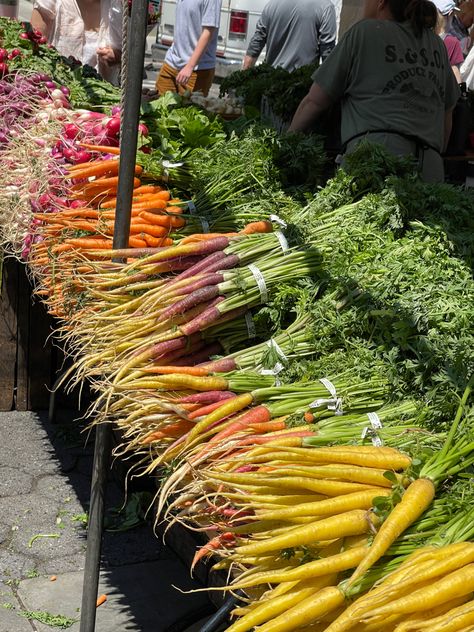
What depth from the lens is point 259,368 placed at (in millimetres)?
2561

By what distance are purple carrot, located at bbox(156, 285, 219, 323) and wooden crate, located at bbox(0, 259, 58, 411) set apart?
90.3 inches

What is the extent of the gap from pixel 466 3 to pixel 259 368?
8345mm

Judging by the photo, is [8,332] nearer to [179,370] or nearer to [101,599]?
[101,599]

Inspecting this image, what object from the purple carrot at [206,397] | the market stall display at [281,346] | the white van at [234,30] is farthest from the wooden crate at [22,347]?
the white van at [234,30]

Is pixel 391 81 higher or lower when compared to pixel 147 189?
higher

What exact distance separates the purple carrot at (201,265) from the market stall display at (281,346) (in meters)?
0.01

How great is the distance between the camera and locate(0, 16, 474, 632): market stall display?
1766 millimetres

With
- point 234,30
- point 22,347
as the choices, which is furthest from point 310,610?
point 234,30

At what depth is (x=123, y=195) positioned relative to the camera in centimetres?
279

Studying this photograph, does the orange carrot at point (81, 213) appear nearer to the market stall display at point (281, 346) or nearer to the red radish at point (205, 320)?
the market stall display at point (281, 346)

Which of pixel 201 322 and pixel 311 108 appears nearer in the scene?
pixel 201 322

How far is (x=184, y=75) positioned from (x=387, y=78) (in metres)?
3.68

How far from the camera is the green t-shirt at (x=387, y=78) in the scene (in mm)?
4383

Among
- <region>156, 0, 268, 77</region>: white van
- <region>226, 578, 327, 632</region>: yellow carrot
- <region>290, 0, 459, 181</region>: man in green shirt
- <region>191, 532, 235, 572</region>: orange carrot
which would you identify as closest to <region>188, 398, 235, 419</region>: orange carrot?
<region>191, 532, 235, 572</region>: orange carrot
